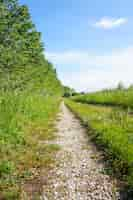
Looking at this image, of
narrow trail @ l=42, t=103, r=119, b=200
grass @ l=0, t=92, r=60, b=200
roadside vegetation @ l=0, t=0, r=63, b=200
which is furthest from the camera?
roadside vegetation @ l=0, t=0, r=63, b=200

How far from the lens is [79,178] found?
7949 mm

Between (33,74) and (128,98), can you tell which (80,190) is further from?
(33,74)

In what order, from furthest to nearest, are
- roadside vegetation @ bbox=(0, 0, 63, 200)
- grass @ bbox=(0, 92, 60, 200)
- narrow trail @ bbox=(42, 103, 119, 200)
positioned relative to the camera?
1. roadside vegetation @ bbox=(0, 0, 63, 200)
2. grass @ bbox=(0, 92, 60, 200)
3. narrow trail @ bbox=(42, 103, 119, 200)

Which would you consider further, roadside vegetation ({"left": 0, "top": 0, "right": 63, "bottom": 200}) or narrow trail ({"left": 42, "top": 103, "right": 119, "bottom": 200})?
roadside vegetation ({"left": 0, "top": 0, "right": 63, "bottom": 200})

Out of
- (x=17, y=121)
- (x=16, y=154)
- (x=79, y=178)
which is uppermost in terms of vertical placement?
(x=17, y=121)

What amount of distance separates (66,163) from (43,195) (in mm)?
2802

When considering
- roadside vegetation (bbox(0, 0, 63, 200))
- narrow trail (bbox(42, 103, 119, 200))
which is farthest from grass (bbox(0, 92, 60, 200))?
narrow trail (bbox(42, 103, 119, 200))

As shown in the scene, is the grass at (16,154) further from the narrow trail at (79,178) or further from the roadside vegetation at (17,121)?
the narrow trail at (79,178)

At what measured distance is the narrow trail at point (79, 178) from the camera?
674 cm

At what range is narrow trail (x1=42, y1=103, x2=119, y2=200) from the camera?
6742 mm

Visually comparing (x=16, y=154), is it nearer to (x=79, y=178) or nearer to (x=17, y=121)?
(x=79, y=178)

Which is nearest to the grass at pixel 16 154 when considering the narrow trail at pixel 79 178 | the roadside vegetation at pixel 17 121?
the roadside vegetation at pixel 17 121

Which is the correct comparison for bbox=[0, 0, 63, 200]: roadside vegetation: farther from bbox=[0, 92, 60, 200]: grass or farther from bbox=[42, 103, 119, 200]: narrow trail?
bbox=[42, 103, 119, 200]: narrow trail

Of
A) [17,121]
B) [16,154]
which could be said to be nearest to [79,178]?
[16,154]
